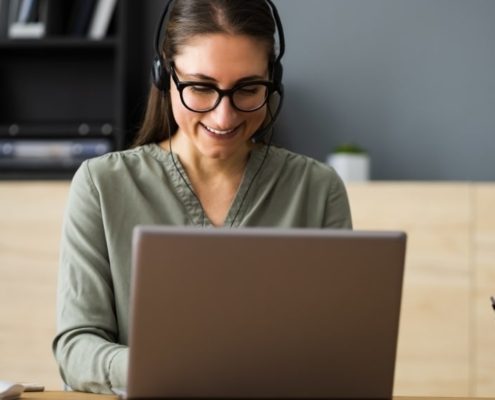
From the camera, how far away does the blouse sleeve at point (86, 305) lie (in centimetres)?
153

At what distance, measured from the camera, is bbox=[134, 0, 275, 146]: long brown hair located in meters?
1.74

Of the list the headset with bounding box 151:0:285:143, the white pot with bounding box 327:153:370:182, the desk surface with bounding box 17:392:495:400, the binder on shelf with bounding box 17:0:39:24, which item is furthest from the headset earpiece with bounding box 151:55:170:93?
the binder on shelf with bounding box 17:0:39:24

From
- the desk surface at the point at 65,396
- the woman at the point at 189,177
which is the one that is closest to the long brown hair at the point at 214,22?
the woman at the point at 189,177

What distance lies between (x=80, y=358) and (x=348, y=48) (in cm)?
208

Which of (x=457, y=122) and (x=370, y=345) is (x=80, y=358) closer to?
(x=370, y=345)

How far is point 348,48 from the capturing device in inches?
134

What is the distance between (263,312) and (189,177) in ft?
2.71

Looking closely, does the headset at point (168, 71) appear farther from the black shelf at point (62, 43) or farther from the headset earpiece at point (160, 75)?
the black shelf at point (62, 43)

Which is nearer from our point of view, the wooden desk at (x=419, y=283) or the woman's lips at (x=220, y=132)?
the woman's lips at (x=220, y=132)

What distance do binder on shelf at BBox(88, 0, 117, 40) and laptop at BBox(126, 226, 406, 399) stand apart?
2364 mm

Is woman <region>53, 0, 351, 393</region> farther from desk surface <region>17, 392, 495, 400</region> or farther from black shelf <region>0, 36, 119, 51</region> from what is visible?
black shelf <region>0, 36, 119, 51</region>

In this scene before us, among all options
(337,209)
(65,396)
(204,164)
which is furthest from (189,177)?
(65,396)

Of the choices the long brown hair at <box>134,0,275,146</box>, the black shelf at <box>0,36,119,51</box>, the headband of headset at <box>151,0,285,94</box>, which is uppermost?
the long brown hair at <box>134,0,275,146</box>

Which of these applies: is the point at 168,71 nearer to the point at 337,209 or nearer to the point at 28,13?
the point at 337,209
